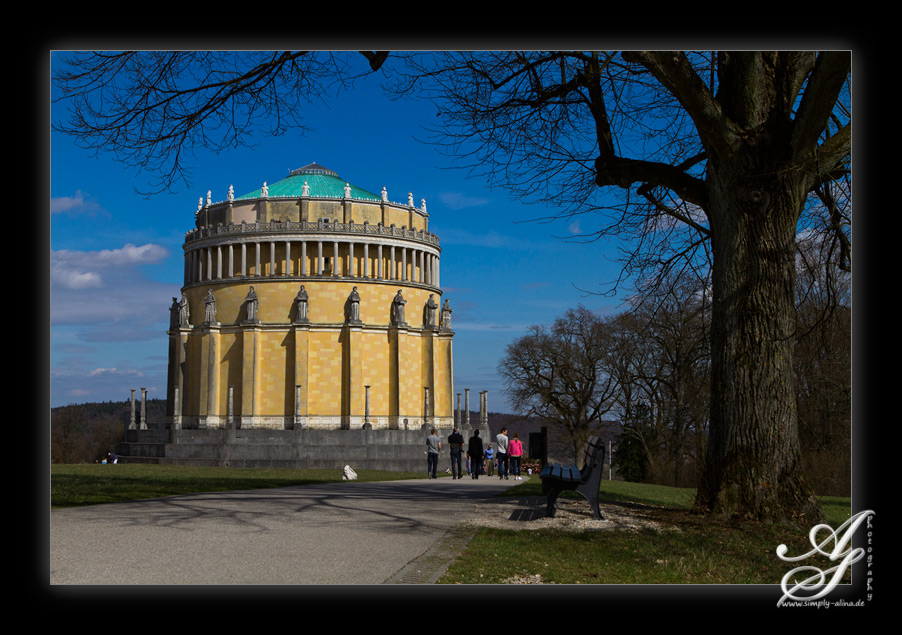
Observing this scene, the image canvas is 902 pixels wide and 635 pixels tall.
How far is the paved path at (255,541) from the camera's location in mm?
7625

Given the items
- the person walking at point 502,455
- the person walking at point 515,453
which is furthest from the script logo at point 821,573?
the person walking at point 515,453

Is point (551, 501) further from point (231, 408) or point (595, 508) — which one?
point (231, 408)

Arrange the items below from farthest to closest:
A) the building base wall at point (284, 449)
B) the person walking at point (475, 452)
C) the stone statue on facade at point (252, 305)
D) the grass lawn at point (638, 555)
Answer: the stone statue on facade at point (252, 305)
the building base wall at point (284, 449)
the person walking at point (475, 452)
the grass lawn at point (638, 555)

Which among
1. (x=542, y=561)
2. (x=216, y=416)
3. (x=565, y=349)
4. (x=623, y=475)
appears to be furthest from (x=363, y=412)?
(x=542, y=561)

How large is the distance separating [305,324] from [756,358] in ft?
156

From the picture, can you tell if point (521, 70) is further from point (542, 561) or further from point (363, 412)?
point (363, 412)

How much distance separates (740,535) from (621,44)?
590cm

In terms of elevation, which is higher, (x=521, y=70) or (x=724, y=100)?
(x=521, y=70)

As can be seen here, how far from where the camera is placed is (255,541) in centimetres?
936

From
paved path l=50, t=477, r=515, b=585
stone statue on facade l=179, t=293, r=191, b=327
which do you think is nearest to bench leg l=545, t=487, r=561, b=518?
paved path l=50, t=477, r=515, b=585

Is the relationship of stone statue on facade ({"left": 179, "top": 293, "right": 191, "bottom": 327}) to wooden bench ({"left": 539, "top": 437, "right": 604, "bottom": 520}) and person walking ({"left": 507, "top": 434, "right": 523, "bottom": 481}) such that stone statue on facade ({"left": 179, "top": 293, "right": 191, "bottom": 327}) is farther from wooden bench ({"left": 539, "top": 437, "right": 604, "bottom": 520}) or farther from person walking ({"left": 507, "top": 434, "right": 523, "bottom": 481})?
wooden bench ({"left": 539, "top": 437, "right": 604, "bottom": 520})

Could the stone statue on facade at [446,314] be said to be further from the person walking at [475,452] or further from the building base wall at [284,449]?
the person walking at [475,452]

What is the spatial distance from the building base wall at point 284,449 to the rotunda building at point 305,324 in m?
9.65

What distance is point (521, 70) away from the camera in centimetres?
1366
